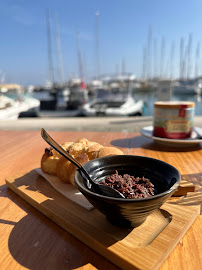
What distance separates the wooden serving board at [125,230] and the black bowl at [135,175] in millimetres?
34

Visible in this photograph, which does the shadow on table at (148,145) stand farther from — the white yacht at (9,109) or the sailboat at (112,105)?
the white yacht at (9,109)

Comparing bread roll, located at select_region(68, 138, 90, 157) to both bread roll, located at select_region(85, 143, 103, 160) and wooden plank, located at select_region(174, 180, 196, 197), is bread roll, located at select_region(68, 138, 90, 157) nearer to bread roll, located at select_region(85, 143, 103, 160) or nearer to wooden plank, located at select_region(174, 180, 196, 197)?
bread roll, located at select_region(85, 143, 103, 160)

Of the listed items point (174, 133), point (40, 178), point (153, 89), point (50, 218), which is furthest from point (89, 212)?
point (153, 89)

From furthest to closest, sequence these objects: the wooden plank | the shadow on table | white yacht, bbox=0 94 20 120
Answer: white yacht, bbox=0 94 20 120
the shadow on table
the wooden plank

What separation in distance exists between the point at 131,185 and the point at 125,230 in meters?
0.11

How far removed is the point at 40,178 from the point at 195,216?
58 cm

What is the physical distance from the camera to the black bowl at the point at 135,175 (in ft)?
1.48

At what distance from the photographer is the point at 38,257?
488mm

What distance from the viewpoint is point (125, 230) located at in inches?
21.0

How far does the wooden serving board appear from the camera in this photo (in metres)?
0.46

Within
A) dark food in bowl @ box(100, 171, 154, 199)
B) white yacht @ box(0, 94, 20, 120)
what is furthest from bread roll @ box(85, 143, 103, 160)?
white yacht @ box(0, 94, 20, 120)

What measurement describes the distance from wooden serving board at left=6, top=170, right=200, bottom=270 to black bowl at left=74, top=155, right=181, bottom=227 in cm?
3

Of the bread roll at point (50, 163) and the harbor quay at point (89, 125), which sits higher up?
the bread roll at point (50, 163)

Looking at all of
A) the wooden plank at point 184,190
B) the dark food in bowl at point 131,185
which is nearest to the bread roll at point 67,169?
the dark food in bowl at point 131,185
